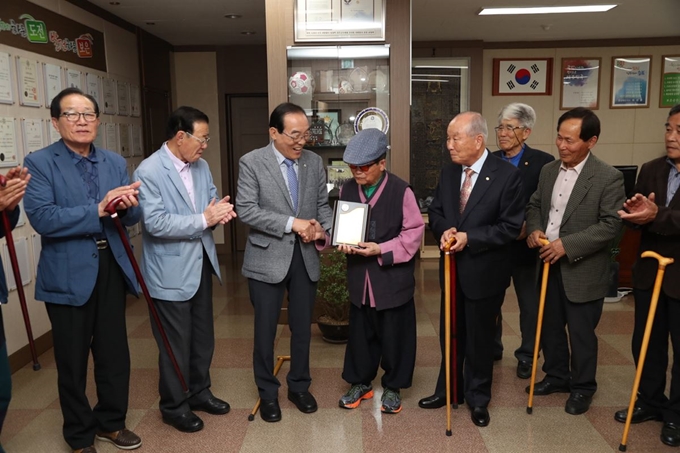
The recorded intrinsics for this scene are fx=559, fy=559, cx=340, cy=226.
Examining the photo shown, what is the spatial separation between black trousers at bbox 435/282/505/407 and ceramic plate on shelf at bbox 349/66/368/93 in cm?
213

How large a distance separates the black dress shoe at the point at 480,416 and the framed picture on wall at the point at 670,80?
6469mm

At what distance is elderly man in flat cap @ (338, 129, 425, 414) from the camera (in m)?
3.00

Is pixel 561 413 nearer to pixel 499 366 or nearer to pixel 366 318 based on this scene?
pixel 499 366

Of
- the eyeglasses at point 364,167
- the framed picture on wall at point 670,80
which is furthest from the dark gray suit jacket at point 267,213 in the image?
the framed picture on wall at point 670,80

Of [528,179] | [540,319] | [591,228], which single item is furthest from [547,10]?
[540,319]

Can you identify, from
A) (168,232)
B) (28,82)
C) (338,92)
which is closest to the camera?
(168,232)

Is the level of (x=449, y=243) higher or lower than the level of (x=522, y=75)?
lower

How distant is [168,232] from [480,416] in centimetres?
196

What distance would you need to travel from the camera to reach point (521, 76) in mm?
7711

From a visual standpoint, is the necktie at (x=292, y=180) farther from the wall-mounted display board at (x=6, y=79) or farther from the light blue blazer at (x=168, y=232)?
the wall-mounted display board at (x=6, y=79)

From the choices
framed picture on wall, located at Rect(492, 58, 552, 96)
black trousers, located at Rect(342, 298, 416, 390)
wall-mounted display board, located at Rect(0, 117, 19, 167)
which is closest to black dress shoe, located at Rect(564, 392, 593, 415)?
black trousers, located at Rect(342, 298, 416, 390)

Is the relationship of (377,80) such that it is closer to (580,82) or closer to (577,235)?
(577,235)

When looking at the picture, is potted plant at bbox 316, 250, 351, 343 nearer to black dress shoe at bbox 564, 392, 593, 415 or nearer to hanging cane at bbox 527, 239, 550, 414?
hanging cane at bbox 527, 239, 550, 414

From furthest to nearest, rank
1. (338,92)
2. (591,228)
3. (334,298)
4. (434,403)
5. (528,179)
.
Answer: (338,92) → (334,298) → (528,179) → (434,403) → (591,228)
